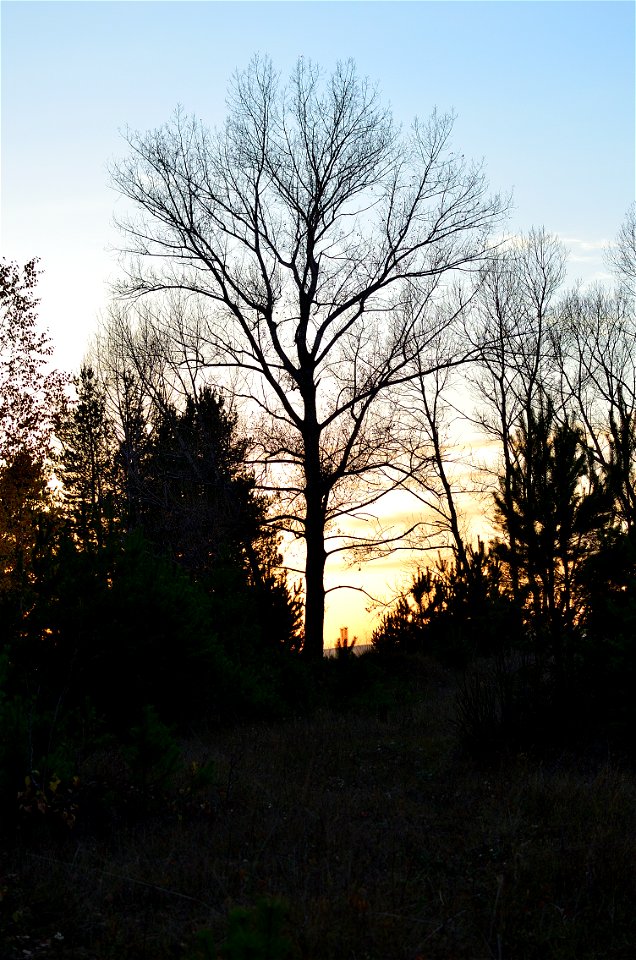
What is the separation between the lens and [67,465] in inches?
1319

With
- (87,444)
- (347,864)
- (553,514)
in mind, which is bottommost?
(347,864)

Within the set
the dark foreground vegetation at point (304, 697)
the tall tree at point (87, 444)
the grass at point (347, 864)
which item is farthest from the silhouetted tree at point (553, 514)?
the tall tree at point (87, 444)

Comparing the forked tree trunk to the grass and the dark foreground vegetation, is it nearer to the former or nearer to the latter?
the dark foreground vegetation

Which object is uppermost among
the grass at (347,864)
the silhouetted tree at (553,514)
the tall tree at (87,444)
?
the tall tree at (87,444)

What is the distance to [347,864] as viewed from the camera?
17.7 feet

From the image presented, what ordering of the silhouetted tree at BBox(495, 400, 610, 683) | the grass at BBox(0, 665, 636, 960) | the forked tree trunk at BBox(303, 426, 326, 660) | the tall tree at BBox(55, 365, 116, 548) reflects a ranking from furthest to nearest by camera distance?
1. the tall tree at BBox(55, 365, 116, 548)
2. the forked tree trunk at BBox(303, 426, 326, 660)
3. the silhouetted tree at BBox(495, 400, 610, 683)
4. the grass at BBox(0, 665, 636, 960)

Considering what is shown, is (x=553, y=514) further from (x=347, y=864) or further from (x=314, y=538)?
(x=347, y=864)

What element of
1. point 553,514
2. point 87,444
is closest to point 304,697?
point 553,514

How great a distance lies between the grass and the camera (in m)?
4.52

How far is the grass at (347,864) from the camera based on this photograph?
4.52 m

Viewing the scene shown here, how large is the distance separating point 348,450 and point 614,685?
11362 millimetres

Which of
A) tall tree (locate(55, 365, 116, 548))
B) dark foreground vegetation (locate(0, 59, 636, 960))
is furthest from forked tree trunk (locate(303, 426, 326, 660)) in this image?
tall tree (locate(55, 365, 116, 548))

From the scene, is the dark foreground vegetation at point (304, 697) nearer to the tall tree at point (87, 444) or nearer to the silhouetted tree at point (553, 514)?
the silhouetted tree at point (553, 514)

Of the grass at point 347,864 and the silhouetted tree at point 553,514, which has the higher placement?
the silhouetted tree at point 553,514
